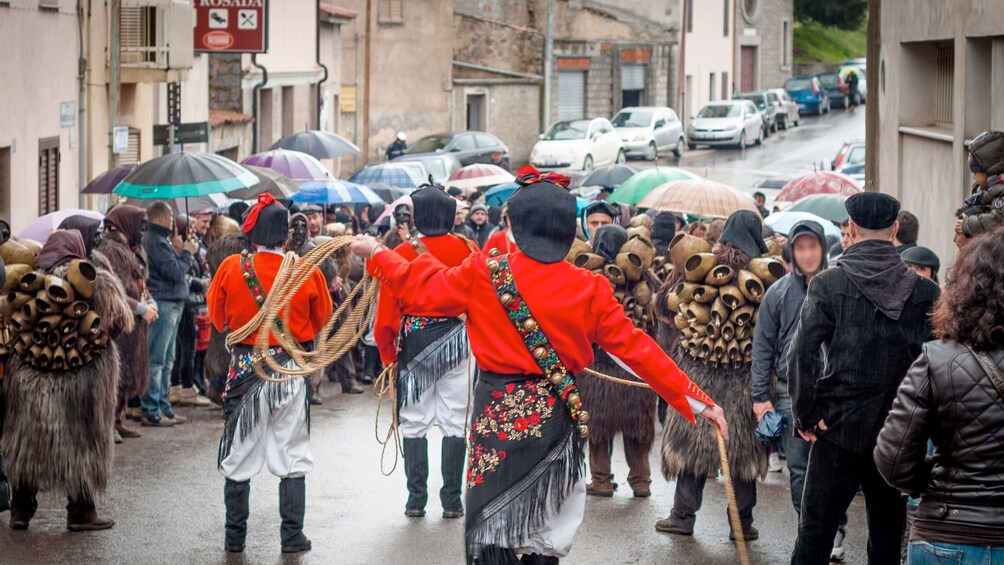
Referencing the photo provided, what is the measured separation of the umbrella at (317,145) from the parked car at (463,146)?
13.8 meters

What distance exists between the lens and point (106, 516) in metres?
9.16

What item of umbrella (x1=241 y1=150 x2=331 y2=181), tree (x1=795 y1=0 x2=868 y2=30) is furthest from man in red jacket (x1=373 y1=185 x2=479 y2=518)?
tree (x1=795 y1=0 x2=868 y2=30)

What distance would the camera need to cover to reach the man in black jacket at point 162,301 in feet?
40.5

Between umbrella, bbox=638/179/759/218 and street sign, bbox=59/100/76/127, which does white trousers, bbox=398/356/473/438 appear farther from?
street sign, bbox=59/100/76/127

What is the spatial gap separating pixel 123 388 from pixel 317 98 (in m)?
25.1

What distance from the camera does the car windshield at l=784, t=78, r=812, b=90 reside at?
62625 millimetres

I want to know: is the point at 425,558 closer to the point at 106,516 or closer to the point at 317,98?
the point at 106,516

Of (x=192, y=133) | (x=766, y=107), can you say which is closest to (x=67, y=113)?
(x=192, y=133)

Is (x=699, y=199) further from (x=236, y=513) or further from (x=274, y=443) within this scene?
(x=236, y=513)

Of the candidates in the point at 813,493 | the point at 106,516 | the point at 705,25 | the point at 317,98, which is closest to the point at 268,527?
the point at 106,516

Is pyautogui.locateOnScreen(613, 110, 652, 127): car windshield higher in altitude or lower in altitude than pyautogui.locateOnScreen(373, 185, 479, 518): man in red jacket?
higher

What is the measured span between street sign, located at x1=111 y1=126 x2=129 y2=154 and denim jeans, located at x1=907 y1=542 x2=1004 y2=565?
17.7m

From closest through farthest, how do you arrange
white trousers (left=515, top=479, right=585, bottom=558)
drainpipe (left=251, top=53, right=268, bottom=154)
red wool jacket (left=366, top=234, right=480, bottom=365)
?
1. white trousers (left=515, top=479, right=585, bottom=558)
2. red wool jacket (left=366, top=234, right=480, bottom=365)
3. drainpipe (left=251, top=53, right=268, bottom=154)

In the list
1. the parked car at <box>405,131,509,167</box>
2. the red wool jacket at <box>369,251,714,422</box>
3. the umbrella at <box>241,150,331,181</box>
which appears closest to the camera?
the red wool jacket at <box>369,251,714,422</box>
